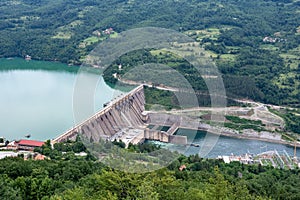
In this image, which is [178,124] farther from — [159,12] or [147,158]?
[159,12]

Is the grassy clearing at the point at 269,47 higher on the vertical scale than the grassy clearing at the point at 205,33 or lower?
lower

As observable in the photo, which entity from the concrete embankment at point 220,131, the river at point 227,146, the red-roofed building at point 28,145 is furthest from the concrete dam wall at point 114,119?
the river at point 227,146

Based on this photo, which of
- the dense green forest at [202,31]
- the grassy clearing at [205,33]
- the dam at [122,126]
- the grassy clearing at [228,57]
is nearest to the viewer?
the dam at [122,126]

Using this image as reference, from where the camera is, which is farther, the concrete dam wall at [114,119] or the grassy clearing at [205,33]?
the grassy clearing at [205,33]

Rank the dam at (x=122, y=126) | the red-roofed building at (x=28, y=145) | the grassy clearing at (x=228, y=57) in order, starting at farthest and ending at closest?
the grassy clearing at (x=228, y=57) → the dam at (x=122, y=126) → the red-roofed building at (x=28, y=145)

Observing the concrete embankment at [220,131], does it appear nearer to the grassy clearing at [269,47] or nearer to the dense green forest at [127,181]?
the dense green forest at [127,181]

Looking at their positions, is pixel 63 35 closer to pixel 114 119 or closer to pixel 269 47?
pixel 269 47

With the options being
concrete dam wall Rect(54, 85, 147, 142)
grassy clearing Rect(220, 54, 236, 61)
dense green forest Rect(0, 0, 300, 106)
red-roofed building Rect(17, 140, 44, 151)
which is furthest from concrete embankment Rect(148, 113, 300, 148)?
grassy clearing Rect(220, 54, 236, 61)
